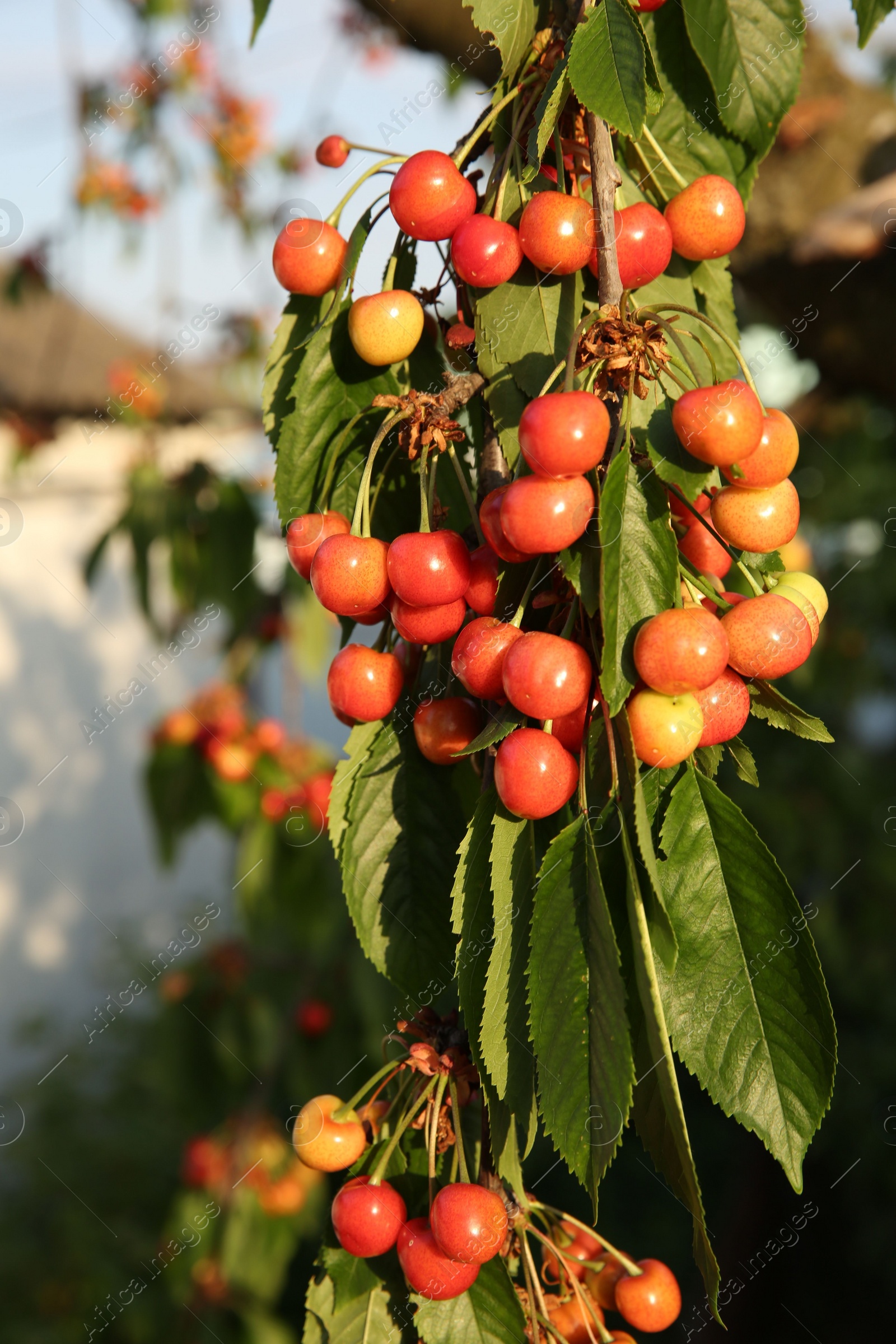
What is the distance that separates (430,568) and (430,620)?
0.03 meters

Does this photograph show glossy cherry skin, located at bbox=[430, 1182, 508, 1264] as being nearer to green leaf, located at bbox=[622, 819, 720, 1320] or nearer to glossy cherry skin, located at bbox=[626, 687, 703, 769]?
green leaf, located at bbox=[622, 819, 720, 1320]

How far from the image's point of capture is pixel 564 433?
0.43m

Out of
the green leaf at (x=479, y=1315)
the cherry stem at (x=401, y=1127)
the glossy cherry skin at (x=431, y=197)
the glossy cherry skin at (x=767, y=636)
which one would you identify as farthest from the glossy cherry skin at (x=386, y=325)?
the green leaf at (x=479, y=1315)

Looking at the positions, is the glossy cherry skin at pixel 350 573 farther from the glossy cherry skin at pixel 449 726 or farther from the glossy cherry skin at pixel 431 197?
the glossy cherry skin at pixel 431 197

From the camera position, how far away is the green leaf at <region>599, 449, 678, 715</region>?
43cm

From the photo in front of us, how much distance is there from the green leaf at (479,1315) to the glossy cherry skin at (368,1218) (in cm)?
4

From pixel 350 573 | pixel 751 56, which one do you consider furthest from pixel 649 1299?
pixel 751 56

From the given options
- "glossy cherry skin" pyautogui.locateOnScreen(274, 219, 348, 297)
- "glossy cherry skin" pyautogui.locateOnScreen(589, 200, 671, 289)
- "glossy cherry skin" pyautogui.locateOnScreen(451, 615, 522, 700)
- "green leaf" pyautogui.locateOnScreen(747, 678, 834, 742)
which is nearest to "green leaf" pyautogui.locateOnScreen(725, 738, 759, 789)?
"green leaf" pyautogui.locateOnScreen(747, 678, 834, 742)

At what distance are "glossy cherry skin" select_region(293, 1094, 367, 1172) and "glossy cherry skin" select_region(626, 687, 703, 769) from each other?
30 centimetres

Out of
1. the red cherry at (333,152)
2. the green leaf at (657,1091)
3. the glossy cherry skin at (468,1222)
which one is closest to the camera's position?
the green leaf at (657,1091)

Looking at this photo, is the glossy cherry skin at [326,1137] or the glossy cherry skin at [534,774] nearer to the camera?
the glossy cherry skin at [534,774]

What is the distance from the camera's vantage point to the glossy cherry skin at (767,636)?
46 cm

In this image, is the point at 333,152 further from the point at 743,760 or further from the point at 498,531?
the point at 743,760

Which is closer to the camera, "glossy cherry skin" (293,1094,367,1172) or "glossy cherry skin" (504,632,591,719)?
"glossy cherry skin" (504,632,591,719)
